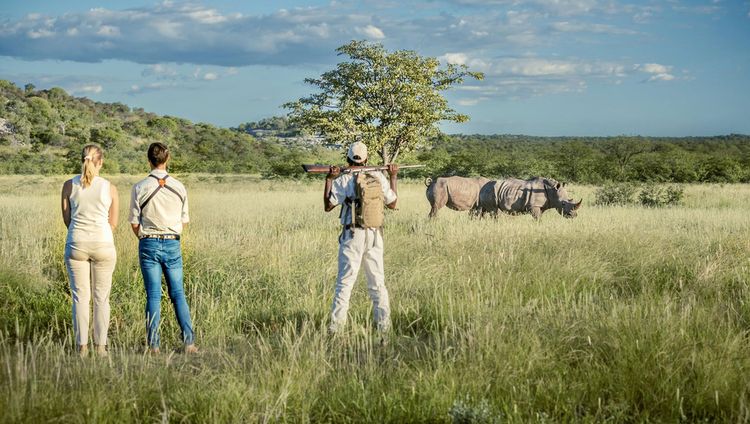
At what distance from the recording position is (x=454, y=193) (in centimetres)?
1622

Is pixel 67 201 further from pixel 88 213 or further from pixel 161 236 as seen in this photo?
pixel 161 236

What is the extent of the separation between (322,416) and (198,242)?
19.7ft

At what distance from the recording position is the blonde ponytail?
6.05m

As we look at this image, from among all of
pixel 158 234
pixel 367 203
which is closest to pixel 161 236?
pixel 158 234

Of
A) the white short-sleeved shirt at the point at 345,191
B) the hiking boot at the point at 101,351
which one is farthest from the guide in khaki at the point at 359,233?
the hiking boot at the point at 101,351

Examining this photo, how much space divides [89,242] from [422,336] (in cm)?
308

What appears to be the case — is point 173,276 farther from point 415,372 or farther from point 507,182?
point 507,182

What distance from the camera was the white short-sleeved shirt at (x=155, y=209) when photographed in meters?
6.26

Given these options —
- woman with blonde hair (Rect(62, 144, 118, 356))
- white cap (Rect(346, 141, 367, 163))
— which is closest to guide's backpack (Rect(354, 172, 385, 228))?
white cap (Rect(346, 141, 367, 163))

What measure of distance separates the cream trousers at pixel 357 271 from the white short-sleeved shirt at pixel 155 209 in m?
1.52

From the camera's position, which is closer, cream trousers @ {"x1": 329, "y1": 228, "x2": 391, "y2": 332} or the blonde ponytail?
the blonde ponytail

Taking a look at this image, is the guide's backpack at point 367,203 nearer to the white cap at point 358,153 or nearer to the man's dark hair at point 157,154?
the white cap at point 358,153

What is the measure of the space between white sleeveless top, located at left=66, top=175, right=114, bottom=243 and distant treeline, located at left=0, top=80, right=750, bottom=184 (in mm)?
15200

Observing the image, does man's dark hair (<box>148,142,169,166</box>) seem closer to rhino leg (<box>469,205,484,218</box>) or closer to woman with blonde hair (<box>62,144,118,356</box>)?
woman with blonde hair (<box>62,144,118,356</box>)
